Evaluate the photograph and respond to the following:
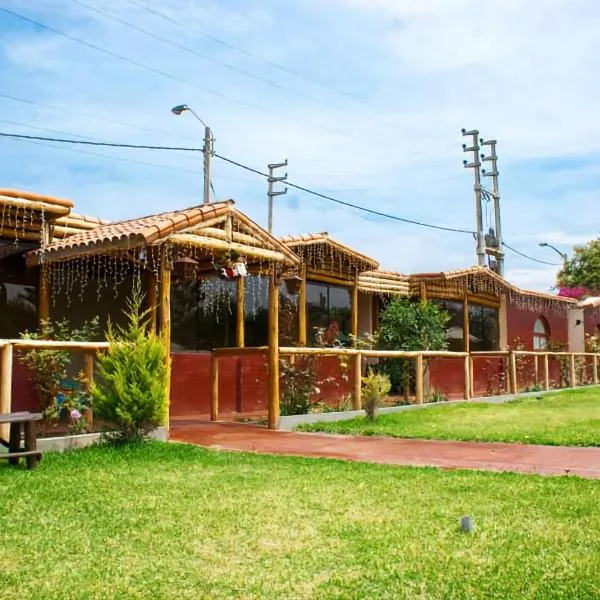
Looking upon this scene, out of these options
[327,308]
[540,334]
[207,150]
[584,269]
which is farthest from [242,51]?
[584,269]

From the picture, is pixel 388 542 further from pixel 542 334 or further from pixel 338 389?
pixel 542 334

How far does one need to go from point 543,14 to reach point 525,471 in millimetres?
4997

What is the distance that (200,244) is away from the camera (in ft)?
31.0

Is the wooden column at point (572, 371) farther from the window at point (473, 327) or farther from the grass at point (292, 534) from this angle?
the grass at point (292, 534)

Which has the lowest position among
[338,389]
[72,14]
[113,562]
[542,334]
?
[113,562]

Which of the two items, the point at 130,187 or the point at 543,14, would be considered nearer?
the point at 543,14

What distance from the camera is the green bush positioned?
7.98 metres

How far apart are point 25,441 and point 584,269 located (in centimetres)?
3372

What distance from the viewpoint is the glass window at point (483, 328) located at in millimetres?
20391

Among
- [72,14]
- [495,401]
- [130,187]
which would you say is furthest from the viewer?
[130,187]

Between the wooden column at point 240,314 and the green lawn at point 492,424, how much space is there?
2.74 meters

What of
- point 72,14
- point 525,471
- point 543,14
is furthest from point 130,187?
point 525,471

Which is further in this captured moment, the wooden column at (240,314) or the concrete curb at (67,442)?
the wooden column at (240,314)

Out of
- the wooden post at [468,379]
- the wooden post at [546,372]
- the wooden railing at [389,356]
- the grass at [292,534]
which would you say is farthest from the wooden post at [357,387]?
the wooden post at [546,372]
